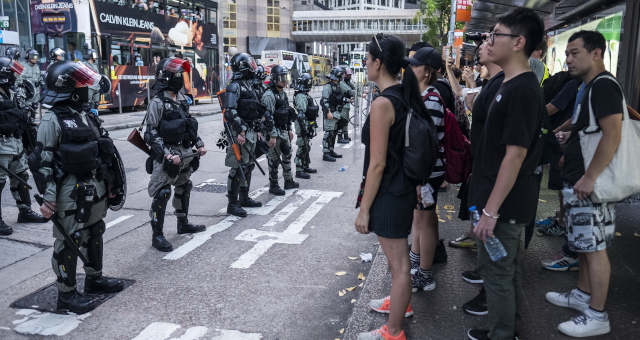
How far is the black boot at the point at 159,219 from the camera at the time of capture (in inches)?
210

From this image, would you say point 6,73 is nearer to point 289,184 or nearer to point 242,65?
point 242,65

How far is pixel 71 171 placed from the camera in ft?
12.7

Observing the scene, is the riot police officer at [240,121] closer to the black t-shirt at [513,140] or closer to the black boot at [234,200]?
the black boot at [234,200]

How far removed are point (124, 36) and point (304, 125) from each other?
14054 mm

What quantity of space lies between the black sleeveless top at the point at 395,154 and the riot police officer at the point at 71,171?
2.38 meters

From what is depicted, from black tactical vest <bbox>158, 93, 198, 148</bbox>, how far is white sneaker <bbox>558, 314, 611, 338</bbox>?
4.03 meters

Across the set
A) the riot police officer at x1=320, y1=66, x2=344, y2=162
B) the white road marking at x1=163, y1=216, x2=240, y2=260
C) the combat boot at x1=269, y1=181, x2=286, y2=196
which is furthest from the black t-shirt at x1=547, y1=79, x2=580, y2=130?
the riot police officer at x1=320, y1=66, x2=344, y2=162

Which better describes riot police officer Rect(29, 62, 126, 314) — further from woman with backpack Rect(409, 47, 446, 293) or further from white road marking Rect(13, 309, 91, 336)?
woman with backpack Rect(409, 47, 446, 293)

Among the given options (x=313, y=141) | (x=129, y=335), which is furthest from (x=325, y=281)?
(x=313, y=141)

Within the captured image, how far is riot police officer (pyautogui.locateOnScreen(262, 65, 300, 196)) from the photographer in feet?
25.4

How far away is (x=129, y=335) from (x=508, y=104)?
3053 mm

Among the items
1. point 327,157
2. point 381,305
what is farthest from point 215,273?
point 327,157

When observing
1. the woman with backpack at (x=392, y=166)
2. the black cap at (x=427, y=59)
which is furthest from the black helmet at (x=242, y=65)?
the woman with backpack at (x=392, y=166)

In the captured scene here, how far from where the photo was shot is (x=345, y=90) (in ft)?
41.1
